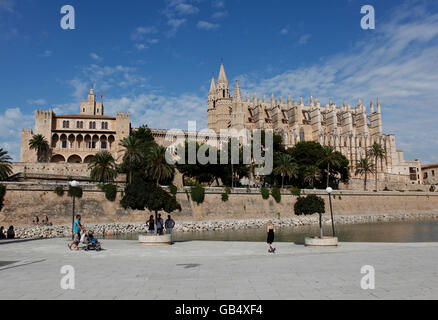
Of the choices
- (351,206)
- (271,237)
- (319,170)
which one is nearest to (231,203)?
(351,206)

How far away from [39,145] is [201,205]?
33.2 m

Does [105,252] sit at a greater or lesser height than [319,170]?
lesser

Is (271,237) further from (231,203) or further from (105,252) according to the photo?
(231,203)

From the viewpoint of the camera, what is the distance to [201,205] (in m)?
40.4

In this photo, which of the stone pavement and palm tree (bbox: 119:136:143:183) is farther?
palm tree (bbox: 119:136:143:183)

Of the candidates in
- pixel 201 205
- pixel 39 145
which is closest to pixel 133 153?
pixel 201 205

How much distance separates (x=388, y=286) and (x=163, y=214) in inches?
1232

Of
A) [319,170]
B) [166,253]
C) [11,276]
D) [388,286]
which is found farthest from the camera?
[319,170]

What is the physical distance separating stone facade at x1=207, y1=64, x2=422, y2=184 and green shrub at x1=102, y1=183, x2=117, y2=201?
162ft

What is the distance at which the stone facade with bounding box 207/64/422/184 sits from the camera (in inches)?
3297

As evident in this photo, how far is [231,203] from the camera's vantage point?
4234 centimetres

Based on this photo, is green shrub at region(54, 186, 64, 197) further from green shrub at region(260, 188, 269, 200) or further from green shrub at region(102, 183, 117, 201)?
green shrub at region(260, 188, 269, 200)

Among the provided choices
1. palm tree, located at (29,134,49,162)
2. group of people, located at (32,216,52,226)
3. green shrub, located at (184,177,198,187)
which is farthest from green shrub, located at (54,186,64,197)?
palm tree, located at (29,134,49,162)
